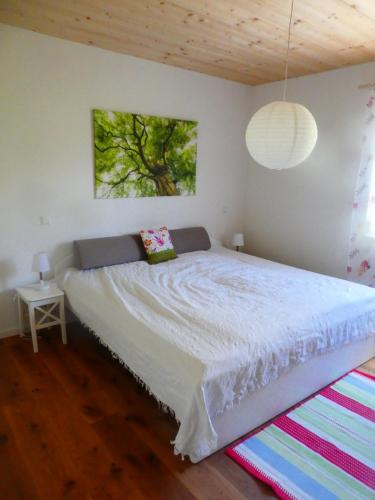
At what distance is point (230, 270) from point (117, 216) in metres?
1.24

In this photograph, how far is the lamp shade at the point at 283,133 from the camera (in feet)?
6.58

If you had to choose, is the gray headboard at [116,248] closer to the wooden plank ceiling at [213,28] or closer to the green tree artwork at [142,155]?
the green tree artwork at [142,155]

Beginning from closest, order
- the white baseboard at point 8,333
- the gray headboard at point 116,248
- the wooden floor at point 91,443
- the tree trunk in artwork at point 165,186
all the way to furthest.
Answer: the wooden floor at point 91,443 → the white baseboard at point 8,333 → the gray headboard at point 116,248 → the tree trunk in artwork at point 165,186

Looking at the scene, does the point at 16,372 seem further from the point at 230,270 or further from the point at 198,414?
the point at 230,270

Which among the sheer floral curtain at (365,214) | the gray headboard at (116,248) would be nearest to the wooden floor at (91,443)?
the gray headboard at (116,248)

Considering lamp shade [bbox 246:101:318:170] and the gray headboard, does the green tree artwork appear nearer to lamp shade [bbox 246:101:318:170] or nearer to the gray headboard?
the gray headboard

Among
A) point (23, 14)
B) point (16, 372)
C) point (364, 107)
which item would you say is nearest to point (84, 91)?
point (23, 14)

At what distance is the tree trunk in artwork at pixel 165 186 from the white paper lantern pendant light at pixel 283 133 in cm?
170

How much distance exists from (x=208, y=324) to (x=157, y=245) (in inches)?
60.3

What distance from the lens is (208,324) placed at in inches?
81.3

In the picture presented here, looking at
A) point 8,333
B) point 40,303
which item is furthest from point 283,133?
point 8,333

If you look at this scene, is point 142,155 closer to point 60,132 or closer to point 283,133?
point 60,132

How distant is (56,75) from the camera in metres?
2.90

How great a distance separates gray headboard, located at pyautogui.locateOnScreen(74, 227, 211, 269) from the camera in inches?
123
